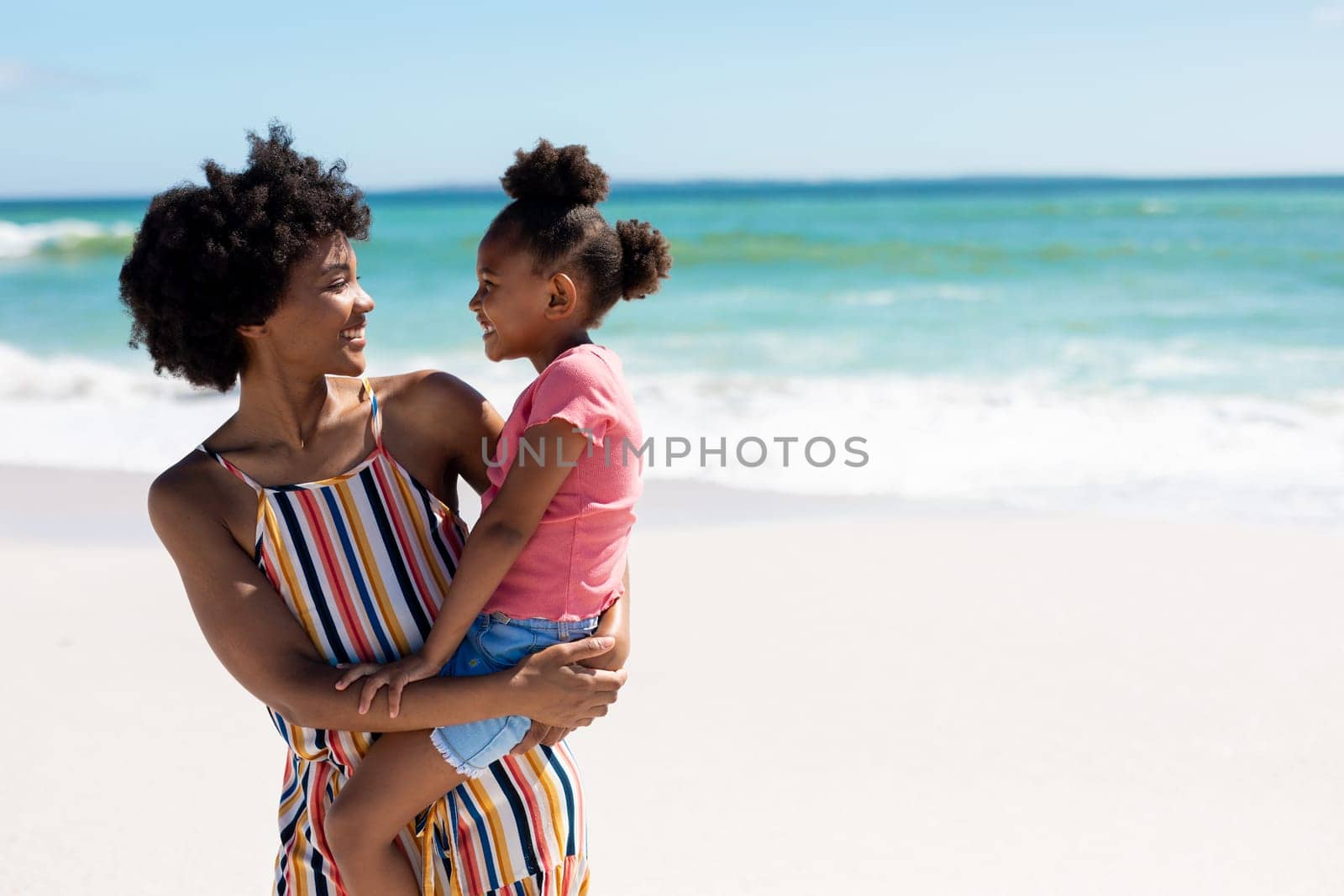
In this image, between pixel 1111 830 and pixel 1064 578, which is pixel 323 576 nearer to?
pixel 1111 830

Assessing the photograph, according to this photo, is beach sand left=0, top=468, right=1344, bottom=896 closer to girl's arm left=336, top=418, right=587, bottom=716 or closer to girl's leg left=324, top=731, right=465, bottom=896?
girl's leg left=324, top=731, right=465, bottom=896

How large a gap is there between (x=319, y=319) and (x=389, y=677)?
0.56 meters

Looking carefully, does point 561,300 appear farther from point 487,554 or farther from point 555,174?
A: point 487,554

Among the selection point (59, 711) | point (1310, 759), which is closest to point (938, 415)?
point (1310, 759)

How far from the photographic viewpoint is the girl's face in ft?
7.36

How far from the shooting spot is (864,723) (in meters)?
4.00

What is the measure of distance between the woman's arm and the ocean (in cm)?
515

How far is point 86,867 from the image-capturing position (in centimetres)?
322

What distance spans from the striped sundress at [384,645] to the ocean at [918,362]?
5.03 metres

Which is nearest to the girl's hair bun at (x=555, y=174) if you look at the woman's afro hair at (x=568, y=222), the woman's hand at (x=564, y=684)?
the woman's afro hair at (x=568, y=222)

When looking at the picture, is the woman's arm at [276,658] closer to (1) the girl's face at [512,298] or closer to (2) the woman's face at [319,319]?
(2) the woman's face at [319,319]

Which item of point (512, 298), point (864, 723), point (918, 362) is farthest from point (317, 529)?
point (918, 362)

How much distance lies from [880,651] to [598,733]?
1134 millimetres

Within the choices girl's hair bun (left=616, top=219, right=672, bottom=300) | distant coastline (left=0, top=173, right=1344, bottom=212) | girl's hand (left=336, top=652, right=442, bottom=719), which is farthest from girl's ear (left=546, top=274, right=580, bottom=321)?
distant coastline (left=0, top=173, right=1344, bottom=212)
